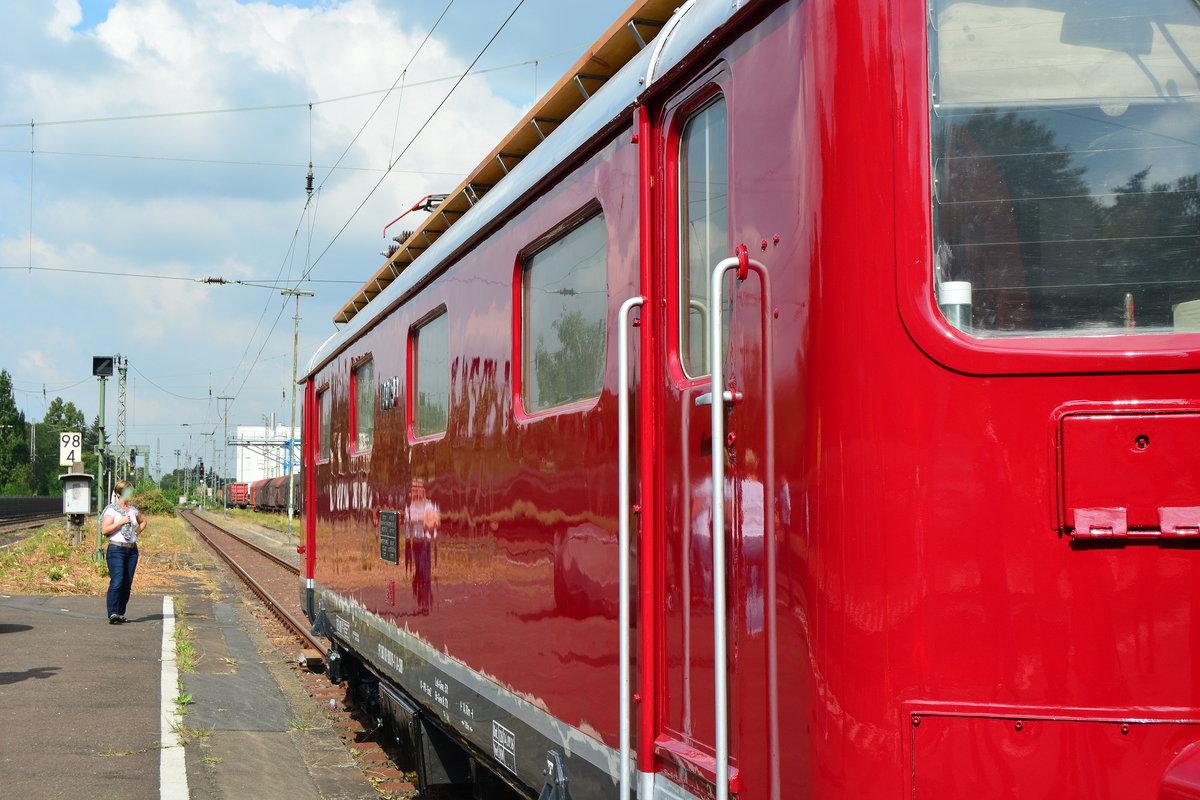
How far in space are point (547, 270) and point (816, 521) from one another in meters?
2.31

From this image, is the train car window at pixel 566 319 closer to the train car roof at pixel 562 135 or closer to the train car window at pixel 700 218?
the train car roof at pixel 562 135

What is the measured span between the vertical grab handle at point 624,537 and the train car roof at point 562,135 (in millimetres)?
714

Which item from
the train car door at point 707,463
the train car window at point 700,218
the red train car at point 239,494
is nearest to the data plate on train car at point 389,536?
the train car door at point 707,463

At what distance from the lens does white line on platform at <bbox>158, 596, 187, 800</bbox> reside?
25.2ft

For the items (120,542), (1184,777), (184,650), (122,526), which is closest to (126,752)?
(184,650)

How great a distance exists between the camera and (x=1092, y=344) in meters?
2.58

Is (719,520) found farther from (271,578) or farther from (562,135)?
(271,578)

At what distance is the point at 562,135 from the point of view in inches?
182

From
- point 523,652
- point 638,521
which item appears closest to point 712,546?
point 638,521

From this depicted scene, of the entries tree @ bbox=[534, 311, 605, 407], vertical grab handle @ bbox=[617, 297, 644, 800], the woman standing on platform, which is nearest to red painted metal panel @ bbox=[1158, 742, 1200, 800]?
vertical grab handle @ bbox=[617, 297, 644, 800]

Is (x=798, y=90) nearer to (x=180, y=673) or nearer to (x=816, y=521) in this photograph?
(x=816, y=521)

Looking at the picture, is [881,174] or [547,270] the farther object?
[547,270]

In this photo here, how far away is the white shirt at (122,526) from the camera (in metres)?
15.3

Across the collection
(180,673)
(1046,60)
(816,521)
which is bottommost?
(180,673)
